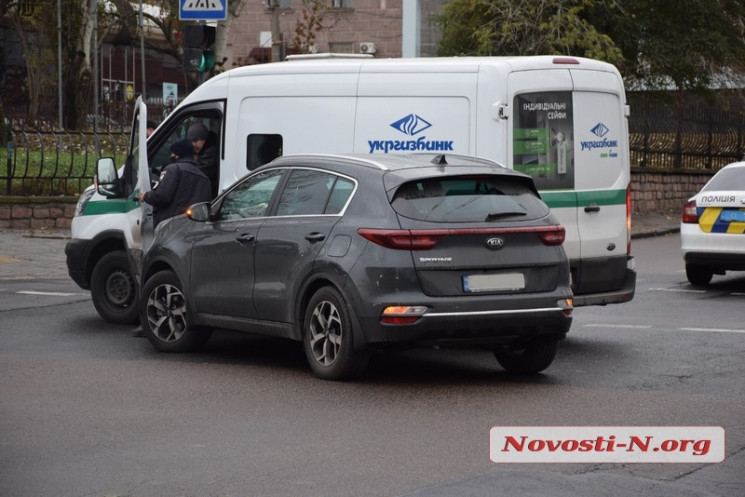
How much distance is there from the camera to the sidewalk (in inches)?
690

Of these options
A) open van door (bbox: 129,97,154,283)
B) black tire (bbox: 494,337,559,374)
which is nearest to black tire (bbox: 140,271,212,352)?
open van door (bbox: 129,97,154,283)

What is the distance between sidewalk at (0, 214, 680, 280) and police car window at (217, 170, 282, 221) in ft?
22.8

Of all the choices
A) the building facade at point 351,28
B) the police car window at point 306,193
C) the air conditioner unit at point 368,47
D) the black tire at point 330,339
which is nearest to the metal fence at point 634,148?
the police car window at point 306,193

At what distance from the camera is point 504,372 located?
1037 cm

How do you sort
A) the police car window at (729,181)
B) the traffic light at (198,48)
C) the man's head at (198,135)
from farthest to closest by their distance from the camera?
1. the police car window at (729,181)
2. the traffic light at (198,48)
3. the man's head at (198,135)

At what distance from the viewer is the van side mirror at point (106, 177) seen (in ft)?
42.6

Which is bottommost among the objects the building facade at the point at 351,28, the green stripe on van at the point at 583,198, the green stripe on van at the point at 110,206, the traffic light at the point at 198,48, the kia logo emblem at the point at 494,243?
the kia logo emblem at the point at 494,243

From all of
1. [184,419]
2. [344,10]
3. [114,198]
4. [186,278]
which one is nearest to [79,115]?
[344,10]

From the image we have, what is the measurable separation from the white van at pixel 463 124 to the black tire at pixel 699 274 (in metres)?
5.40

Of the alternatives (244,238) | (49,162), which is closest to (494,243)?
(244,238)

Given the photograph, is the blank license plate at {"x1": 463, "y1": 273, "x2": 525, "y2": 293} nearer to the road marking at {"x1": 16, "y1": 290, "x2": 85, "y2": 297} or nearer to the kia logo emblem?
the kia logo emblem

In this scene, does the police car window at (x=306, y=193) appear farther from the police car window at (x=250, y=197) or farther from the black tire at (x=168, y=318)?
the black tire at (x=168, y=318)

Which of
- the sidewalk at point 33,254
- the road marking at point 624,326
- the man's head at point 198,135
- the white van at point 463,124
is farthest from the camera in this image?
the sidewalk at point 33,254

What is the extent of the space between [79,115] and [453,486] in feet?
Answer: 104
